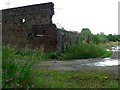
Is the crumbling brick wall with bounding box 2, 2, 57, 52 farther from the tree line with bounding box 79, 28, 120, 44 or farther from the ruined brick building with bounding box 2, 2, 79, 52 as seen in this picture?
the tree line with bounding box 79, 28, 120, 44

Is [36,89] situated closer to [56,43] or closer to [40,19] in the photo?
[56,43]

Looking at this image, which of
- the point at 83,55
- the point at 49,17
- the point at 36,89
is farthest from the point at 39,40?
the point at 36,89

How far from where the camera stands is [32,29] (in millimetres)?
23781

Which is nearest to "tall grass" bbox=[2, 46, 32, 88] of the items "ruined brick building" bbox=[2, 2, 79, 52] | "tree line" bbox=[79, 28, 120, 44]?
"ruined brick building" bbox=[2, 2, 79, 52]

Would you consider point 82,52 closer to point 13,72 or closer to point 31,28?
point 31,28

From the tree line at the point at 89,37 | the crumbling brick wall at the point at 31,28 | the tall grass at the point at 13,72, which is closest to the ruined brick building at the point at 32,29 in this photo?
the crumbling brick wall at the point at 31,28

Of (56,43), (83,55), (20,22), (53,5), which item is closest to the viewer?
(83,55)

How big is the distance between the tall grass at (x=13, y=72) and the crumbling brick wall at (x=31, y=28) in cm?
1607

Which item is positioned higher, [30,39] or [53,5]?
[53,5]

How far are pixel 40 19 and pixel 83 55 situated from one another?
6625 mm

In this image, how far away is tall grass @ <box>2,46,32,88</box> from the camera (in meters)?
6.00

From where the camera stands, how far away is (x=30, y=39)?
77.0ft

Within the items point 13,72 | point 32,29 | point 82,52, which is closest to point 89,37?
point 32,29

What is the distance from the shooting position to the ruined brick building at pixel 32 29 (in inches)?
891
